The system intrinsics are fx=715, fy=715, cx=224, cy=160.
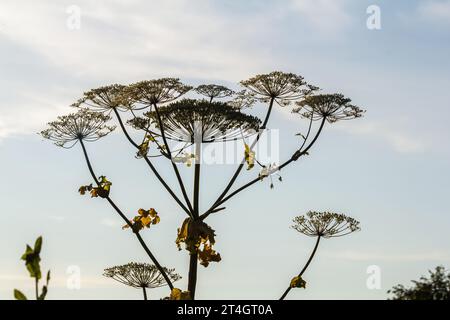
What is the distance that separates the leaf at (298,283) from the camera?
61.2ft

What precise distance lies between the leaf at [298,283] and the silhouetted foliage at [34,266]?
13.8m

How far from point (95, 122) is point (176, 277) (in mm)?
4515

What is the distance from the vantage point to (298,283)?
1867cm

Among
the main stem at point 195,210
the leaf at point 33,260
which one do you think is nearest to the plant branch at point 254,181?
the main stem at point 195,210

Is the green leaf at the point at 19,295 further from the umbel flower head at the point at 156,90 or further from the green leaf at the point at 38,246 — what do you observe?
the umbel flower head at the point at 156,90

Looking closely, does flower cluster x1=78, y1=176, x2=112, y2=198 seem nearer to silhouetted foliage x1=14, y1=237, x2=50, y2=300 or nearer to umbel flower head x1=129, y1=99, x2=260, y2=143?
umbel flower head x1=129, y1=99, x2=260, y2=143

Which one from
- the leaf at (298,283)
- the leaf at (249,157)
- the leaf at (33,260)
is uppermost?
the leaf at (249,157)

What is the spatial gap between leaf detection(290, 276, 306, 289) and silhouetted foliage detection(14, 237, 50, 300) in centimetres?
1382

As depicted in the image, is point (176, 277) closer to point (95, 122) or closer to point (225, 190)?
point (225, 190)

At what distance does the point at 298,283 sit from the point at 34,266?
45.7 feet

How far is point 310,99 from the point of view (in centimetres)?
1897
